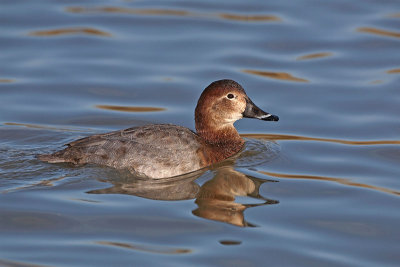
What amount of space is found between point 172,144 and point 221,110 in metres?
0.97

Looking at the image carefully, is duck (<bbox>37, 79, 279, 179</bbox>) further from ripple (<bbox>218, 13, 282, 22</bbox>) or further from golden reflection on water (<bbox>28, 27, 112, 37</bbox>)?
ripple (<bbox>218, 13, 282, 22</bbox>)

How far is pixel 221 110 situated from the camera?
10383 mm

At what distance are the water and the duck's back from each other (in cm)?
15

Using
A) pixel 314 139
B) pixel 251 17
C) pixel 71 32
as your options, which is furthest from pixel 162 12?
pixel 314 139

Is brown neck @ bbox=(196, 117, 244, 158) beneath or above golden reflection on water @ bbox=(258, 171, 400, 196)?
above

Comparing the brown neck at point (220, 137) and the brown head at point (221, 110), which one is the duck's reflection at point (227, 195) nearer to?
the brown neck at point (220, 137)

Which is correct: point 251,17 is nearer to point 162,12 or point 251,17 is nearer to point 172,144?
point 162,12

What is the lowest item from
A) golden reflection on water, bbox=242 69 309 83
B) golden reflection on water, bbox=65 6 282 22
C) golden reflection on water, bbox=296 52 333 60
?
golden reflection on water, bbox=242 69 309 83

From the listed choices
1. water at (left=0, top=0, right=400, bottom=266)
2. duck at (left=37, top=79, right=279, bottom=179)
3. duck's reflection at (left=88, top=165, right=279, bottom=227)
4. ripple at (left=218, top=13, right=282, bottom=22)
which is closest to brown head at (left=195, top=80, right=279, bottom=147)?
duck at (left=37, top=79, right=279, bottom=179)

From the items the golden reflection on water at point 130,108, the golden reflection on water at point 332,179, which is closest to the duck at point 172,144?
the golden reflection on water at point 332,179

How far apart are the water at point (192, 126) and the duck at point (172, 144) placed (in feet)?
0.52

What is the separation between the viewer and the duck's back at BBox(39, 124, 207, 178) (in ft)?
31.6

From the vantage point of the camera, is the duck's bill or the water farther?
the duck's bill

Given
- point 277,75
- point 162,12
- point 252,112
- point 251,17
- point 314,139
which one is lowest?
point 314,139
